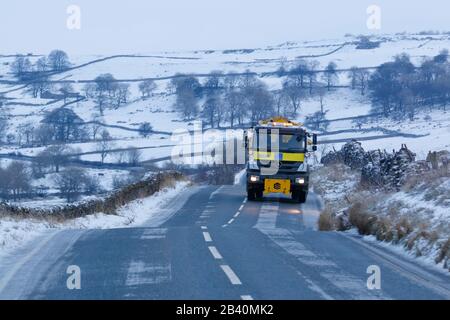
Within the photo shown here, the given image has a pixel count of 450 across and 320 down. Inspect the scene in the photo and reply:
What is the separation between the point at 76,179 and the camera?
42625 mm

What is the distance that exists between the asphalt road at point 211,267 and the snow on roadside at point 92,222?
49 centimetres

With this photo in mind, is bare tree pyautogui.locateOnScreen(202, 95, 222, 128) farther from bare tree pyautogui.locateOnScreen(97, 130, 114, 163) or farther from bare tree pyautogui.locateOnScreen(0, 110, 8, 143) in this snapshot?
bare tree pyautogui.locateOnScreen(0, 110, 8, 143)

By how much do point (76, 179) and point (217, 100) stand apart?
44768mm

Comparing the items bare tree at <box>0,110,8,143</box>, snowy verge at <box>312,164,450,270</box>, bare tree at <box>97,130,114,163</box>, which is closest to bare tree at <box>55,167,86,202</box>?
bare tree at <box>97,130,114,163</box>

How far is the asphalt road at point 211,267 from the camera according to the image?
30.1 feet

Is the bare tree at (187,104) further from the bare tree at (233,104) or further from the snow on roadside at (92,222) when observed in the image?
the snow on roadside at (92,222)

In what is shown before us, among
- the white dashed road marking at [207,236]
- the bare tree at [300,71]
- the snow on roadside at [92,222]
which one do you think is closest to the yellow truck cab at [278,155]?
the snow on roadside at [92,222]

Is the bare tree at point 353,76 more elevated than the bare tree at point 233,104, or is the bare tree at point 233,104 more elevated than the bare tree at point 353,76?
the bare tree at point 353,76

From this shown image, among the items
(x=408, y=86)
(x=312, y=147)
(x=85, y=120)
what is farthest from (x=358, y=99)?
(x=312, y=147)

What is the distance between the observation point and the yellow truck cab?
2908cm

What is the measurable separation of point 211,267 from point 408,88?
84150 millimetres

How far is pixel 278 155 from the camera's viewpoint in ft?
95.9

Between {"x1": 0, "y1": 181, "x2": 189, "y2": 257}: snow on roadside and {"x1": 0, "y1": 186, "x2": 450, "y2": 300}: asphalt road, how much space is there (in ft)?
1.60

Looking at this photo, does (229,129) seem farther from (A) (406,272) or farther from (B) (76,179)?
(A) (406,272)
